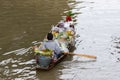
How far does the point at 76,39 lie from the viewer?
54.6ft

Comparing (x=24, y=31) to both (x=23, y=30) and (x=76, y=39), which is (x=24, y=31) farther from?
(x=76, y=39)

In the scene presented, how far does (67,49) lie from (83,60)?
2.79ft

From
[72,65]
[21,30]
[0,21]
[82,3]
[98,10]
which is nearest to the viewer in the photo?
[72,65]

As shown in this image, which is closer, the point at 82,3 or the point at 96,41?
the point at 96,41

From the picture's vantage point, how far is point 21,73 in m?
12.6

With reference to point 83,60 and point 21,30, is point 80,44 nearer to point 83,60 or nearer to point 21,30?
point 83,60

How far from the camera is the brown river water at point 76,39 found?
41.7ft

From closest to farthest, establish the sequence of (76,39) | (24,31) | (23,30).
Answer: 1. (76,39)
2. (24,31)
3. (23,30)

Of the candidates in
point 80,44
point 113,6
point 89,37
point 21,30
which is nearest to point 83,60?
point 80,44

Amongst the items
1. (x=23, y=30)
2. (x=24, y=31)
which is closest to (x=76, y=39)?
(x=24, y=31)

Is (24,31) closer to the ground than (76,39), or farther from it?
farther from it

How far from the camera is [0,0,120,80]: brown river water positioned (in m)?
12.7

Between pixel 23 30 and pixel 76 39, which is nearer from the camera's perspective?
pixel 76 39

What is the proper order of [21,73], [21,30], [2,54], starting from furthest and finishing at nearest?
[21,30]
[2,54]
[21,73]
